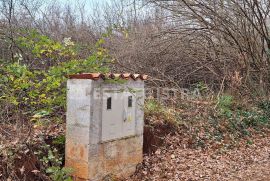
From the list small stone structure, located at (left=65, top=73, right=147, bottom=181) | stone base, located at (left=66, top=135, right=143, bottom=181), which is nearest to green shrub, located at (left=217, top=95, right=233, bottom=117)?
stone base, located at (left=66, top=135, right=143, bottom=181)

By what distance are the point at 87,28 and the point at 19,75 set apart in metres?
8.90

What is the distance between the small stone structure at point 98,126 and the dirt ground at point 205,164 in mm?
662

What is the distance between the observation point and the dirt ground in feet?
19.7

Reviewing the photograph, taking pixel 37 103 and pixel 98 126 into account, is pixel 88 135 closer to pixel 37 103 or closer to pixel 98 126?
pixel 98 126

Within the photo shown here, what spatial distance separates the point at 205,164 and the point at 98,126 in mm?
2676

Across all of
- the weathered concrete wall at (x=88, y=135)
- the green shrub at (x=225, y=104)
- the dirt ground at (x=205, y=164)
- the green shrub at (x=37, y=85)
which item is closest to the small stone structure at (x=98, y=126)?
the weathered concrete wall at (x=88, y=135)

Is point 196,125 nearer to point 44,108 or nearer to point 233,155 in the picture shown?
point 233,155

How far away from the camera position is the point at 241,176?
6.08 meters

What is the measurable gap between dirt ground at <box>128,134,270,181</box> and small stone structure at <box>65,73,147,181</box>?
66cm

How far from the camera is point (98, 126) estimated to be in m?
5.17

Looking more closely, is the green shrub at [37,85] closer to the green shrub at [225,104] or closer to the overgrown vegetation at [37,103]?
the overgrown vegetation at [37,103]

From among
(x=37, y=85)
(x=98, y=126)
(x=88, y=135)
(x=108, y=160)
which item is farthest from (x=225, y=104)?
(x=37, y=85)

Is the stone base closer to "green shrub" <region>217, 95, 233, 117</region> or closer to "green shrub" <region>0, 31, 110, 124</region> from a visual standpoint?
"green shrub" <region>0, 31, 110, 124</region>

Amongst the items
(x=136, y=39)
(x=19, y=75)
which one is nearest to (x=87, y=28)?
(x=136, y=39)
